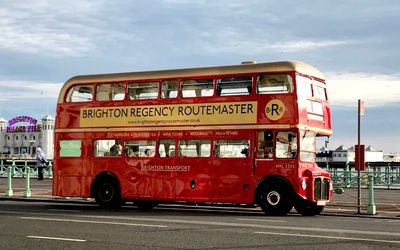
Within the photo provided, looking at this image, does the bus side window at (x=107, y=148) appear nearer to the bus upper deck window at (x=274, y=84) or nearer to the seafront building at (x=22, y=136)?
the bus upper deck window at (x=274, y=84)

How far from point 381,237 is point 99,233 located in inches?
205

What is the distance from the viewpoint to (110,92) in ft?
62.7

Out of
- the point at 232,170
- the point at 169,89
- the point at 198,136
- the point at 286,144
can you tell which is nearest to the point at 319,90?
the point at 286,144

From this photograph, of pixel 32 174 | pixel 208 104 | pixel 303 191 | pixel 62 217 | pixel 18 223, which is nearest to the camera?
pixel 18 223

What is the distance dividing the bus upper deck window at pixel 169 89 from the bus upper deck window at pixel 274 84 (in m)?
2.59

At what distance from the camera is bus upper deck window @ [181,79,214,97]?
57.4ft

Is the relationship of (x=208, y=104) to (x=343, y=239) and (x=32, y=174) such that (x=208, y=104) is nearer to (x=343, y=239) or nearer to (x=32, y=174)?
(x=343, y=239)

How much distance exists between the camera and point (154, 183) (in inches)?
725

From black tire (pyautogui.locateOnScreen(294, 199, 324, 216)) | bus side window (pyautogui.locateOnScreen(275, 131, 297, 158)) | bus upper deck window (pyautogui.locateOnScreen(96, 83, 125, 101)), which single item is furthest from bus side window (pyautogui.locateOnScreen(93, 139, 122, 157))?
black tire (pyautogui.locateOnScreen(294, 199, 324, 216))

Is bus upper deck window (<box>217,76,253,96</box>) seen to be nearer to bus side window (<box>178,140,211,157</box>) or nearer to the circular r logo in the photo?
the circular r logo

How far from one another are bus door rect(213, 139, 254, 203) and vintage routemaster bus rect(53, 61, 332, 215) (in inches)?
1.1

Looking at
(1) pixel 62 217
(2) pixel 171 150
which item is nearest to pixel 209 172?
(2) pixel 171 150

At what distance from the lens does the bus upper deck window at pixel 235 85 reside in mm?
16953

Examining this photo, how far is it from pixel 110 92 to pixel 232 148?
4.38 meters
